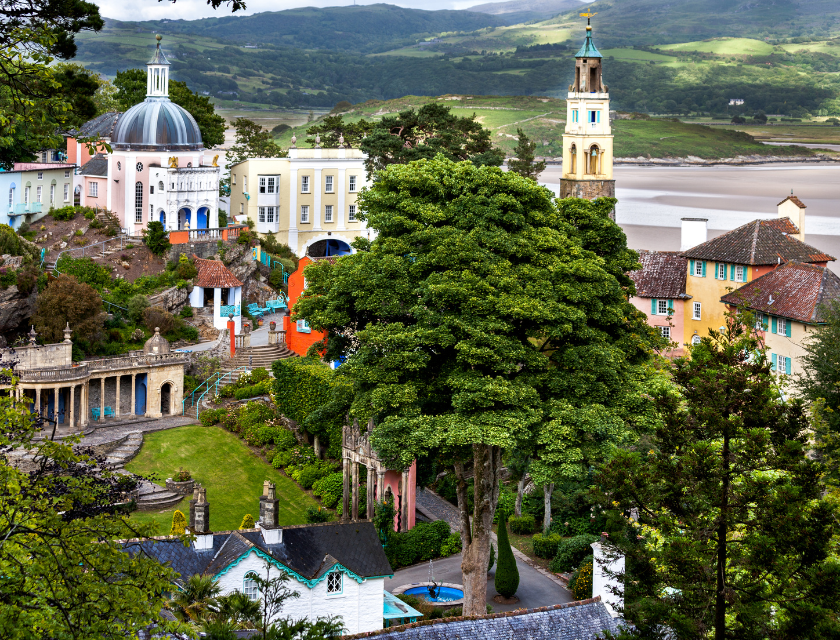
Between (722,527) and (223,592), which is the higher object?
(722,527)

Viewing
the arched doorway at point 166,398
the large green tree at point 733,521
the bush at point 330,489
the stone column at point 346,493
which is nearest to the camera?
the large green tree at point 733,521

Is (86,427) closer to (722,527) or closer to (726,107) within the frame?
(722,527)

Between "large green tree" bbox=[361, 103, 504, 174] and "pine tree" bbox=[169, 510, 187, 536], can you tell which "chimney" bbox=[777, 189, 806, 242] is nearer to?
"large green tree" bbox=[361, 103, 504, 174]

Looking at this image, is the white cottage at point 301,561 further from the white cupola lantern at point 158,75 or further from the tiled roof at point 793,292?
the white cupola lantern at point 158,75

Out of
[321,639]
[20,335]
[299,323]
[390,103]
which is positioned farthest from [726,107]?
[321,639]

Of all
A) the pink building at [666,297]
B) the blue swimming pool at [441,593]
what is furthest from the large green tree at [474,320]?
the pink building at [666,297]

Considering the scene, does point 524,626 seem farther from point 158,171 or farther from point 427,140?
point 427,140
